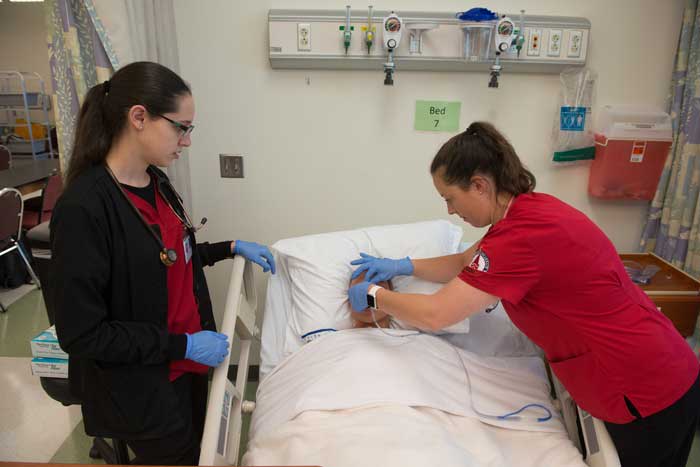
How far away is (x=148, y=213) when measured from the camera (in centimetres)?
119

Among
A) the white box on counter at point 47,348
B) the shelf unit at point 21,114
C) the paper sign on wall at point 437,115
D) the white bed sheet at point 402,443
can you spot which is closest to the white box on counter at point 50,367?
the white box on counter at point 47,348

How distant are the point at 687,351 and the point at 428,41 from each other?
1410 millimetres

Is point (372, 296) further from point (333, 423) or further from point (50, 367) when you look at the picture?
point (50, 367)

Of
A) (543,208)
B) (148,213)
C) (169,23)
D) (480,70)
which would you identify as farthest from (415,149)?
(148,213)

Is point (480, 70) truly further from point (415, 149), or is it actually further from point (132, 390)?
point (132, 390)

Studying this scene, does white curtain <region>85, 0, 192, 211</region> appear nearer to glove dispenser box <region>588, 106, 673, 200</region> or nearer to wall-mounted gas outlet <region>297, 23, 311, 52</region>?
wall-mounted gas outlet <region>297, 23, 311, 52</region>

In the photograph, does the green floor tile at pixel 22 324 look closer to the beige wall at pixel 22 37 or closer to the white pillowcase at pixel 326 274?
the white pillowcase at pixel 326 274

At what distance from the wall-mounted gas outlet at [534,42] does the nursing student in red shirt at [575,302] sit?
2.84 ft

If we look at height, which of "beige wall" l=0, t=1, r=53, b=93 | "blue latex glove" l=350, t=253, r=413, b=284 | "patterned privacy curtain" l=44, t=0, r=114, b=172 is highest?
"beige wall" l=0, t=1, r=53, b=93

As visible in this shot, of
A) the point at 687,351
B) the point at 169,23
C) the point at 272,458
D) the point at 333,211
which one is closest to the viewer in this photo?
the point at 272,458

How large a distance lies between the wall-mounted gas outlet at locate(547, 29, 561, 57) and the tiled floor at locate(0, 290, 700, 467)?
178 centimetres

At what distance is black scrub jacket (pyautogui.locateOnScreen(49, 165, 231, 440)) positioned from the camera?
3.33ft

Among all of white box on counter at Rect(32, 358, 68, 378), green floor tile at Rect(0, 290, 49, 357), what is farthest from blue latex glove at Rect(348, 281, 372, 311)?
green floor tile at Rect(0, 290, 49, 357)

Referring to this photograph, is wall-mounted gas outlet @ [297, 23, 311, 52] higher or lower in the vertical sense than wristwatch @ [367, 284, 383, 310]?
higher
